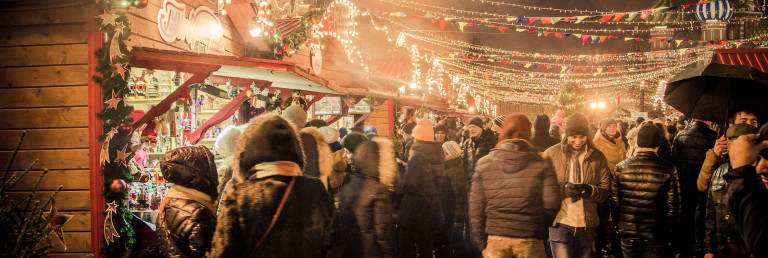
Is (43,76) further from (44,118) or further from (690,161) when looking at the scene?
(690,161)

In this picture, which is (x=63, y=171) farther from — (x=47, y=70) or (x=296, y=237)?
(x=296, y=237)

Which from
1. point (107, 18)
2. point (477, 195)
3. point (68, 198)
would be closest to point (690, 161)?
point (477, 195)

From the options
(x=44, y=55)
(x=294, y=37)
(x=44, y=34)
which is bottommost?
(x=44, y=55)

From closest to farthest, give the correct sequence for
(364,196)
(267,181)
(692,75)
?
(267,181) < (364,196) < (692,75)

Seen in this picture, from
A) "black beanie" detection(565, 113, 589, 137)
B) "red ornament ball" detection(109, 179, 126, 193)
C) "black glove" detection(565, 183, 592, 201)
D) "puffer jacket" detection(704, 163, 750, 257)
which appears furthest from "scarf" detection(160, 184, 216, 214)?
"puffer jacket" detection(704, 163, 750, 257)

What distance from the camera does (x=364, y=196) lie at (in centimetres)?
455

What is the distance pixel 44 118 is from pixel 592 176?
5872 mm

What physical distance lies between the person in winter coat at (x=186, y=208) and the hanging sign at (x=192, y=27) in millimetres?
4073

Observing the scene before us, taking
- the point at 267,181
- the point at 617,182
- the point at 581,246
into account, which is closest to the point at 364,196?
the point at 267,181

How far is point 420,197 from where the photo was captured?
5809mm

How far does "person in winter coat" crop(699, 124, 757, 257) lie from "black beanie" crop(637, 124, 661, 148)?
0.58 m

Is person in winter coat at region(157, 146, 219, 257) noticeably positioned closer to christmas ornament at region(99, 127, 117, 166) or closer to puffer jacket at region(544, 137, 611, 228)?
christmas ornament at region(99, 127, 117, 166)

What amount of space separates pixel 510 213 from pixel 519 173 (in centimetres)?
35

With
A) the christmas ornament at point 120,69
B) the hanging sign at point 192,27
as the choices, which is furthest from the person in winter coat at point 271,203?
the hanging sign at point 192,27
